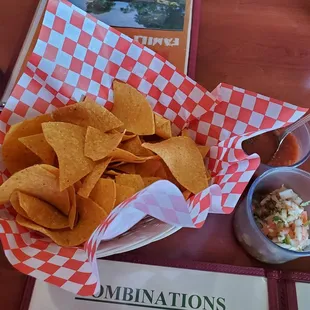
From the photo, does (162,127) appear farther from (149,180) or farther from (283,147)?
(283,147)

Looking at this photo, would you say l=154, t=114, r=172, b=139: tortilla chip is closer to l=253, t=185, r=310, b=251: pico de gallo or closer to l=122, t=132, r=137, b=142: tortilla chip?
l=122, t=132, r=137, b=142: tortilla chip

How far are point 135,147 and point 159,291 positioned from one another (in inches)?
10.7

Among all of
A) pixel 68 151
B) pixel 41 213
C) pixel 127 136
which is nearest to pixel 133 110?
pixel 127 136

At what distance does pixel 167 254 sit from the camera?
78 centimetres

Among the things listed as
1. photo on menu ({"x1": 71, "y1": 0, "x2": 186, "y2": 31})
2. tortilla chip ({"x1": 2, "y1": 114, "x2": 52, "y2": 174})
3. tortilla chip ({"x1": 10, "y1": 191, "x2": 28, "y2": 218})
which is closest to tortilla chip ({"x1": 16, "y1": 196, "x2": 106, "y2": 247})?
tortilla chip ({"x1": 10, "y1": 191, "x2": 28, "y2": 218})

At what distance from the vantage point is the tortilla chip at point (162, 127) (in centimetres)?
82

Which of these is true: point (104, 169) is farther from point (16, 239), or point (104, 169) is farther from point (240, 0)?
point (240, 0)

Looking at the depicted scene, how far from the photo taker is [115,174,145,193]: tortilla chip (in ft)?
2.37

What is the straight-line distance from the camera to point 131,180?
0.73 meters

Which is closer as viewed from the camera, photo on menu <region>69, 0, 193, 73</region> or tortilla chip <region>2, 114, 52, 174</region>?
tortilla chip <region>2, 114, 52, 174</region>

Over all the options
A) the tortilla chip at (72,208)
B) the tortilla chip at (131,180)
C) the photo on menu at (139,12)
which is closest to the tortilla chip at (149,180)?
the tortilla chip at (131,180)

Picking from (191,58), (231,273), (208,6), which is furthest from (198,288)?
(208,6)

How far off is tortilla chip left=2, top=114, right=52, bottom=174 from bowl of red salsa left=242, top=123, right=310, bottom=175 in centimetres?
44

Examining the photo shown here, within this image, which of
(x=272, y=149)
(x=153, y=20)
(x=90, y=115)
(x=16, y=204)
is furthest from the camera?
(x=153, y=20)
